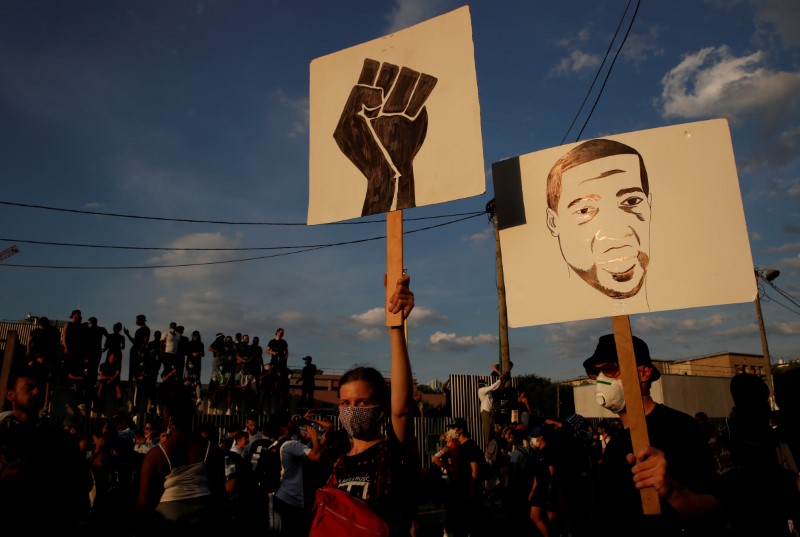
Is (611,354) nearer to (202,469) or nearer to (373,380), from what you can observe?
(373,380)

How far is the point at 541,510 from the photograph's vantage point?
7840 mm

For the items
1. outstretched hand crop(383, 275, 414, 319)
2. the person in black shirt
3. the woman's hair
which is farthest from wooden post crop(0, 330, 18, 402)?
the person in black shirt

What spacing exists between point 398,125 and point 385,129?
83 millimetres

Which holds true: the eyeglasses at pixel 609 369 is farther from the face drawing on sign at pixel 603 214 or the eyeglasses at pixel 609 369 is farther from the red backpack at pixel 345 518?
the red backpack at pixel 345 518

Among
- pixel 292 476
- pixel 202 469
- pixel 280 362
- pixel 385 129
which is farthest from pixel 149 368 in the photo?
pixel 385 129

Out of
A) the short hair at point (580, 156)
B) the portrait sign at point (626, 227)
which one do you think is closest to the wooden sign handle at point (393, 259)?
the portrait sign at point (626, 227)

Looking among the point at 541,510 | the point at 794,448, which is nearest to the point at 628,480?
Answer: the point at 794,448

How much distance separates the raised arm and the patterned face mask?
0.59 feet

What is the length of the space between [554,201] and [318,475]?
4.80m

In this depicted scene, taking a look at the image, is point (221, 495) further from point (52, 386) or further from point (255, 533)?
point (52, 386)

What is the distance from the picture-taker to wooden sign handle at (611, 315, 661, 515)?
252cm

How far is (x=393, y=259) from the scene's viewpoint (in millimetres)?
2727

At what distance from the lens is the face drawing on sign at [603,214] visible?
322 centimetres

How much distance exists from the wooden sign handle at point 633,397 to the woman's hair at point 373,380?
1189 mm
